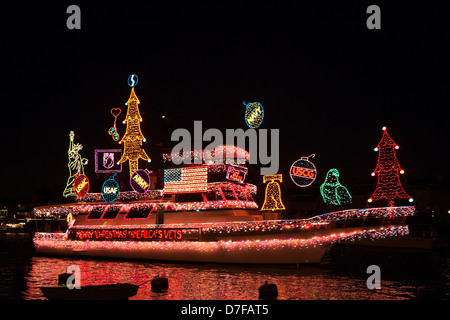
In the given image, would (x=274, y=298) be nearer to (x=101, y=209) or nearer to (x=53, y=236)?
(x=101, y=209)

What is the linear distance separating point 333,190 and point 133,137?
17.6 meters

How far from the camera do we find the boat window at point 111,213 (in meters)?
27.3

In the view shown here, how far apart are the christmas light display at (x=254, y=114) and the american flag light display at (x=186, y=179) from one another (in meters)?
4.27

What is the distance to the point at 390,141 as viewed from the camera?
30.2m

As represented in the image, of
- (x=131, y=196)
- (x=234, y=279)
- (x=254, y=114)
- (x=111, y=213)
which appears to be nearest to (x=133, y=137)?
(x=131, y=196)

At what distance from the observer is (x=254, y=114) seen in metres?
21.8

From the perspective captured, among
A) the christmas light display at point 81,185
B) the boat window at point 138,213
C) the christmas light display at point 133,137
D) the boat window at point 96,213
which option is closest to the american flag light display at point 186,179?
the boat window at point 138,213

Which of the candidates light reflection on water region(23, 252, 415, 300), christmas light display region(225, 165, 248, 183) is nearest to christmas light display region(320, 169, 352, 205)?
christmas light display region(225, 165, 248, 183)

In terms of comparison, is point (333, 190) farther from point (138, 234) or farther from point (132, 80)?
point (132, 80)

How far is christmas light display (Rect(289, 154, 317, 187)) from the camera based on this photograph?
23.2 m

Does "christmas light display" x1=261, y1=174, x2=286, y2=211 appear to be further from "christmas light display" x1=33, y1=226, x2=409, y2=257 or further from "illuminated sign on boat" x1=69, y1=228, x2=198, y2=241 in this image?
"illuminated sign on boat" x1=69, y1=228, x2=198, y2=241

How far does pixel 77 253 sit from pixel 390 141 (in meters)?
22.8

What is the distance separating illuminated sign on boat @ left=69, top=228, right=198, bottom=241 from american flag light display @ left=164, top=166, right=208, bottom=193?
8.07ft
